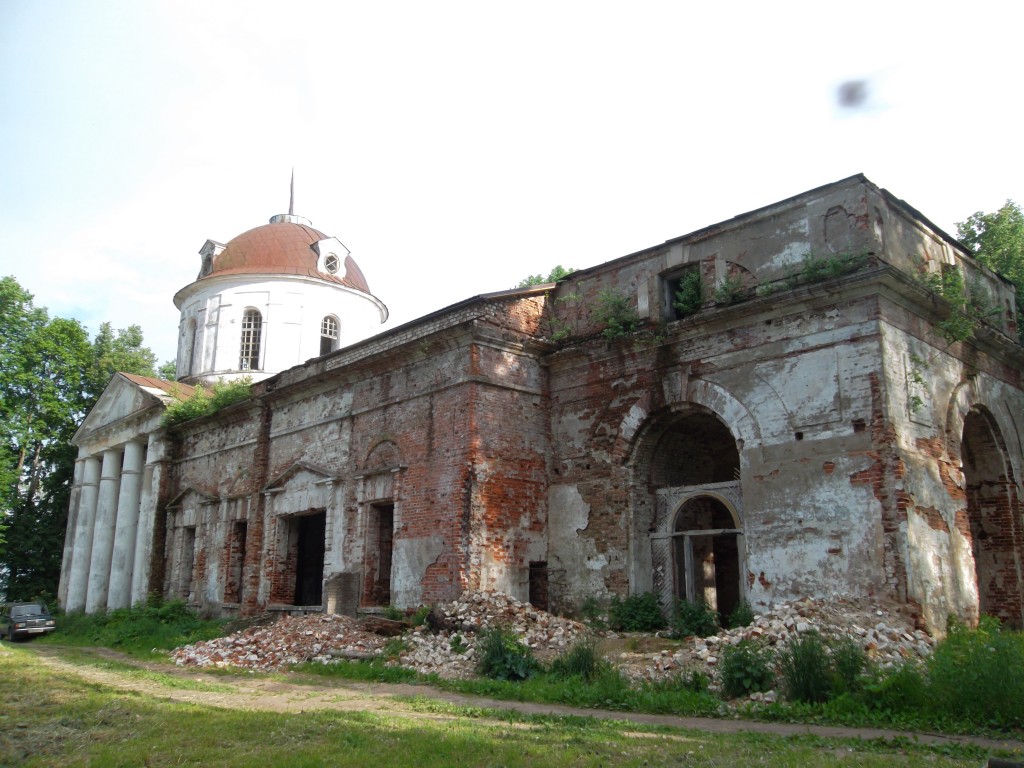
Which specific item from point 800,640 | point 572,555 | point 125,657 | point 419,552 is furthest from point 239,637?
point 800,640

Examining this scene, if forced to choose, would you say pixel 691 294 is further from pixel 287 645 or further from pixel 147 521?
pixel 147 521

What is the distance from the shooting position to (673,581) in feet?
43.7

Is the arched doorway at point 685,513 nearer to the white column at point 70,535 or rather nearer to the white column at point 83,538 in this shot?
the white column at point 83,538

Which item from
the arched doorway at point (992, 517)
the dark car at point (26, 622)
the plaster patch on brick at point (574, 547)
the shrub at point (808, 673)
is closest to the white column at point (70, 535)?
the dark car at point (26, 622)

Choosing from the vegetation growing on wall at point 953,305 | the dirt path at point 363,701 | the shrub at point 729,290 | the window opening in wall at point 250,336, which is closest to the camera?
the dirt path at point 363,701

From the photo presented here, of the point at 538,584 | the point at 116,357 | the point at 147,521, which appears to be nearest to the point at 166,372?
the point at 116,357

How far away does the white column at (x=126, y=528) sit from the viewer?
23562mm

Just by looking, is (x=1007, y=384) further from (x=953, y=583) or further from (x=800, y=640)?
(x=800, y=640)

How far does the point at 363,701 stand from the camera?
9.62 m

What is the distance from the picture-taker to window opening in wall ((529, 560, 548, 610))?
46.6 feet

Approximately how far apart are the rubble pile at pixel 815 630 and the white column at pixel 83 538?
20.9 metres

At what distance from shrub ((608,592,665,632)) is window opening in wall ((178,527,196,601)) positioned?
12.5 m

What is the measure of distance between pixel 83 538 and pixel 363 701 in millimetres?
20206

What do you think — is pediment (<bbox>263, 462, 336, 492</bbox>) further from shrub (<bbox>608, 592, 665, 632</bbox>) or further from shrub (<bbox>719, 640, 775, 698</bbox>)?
shrub (<bbox>719, 640, 775, 698</bbox>)
